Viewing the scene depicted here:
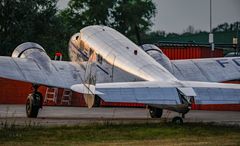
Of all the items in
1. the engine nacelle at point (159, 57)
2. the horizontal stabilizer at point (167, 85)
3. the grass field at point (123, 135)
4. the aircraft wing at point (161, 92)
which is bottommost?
the grass field at point (123, 135)

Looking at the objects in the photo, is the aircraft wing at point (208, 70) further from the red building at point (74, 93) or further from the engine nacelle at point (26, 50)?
the red building at point (74, 93)

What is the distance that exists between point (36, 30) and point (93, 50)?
115 feet

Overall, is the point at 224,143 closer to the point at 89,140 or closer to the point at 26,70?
the point at 89,140

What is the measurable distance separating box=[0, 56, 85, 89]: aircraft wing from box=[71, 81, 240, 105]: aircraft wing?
5.39m

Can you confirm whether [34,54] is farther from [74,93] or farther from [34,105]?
[74,93]

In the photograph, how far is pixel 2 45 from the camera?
55.2m

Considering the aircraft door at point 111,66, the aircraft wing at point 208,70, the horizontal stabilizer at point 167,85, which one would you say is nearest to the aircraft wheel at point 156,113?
the aircraft wing at point 208,70

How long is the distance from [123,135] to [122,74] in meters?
6.01

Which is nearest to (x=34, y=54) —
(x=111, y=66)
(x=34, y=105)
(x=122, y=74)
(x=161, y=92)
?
(x=34, y=105)

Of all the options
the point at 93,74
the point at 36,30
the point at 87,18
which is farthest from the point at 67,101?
the point at 87,18

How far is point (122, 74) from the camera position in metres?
22.3

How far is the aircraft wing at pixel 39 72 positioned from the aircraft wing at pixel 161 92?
17.7 ft

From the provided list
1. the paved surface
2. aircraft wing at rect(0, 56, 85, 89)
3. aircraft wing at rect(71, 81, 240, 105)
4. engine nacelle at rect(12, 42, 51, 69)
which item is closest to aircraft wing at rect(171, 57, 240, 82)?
the paved surface

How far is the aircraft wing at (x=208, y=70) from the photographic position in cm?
2517
